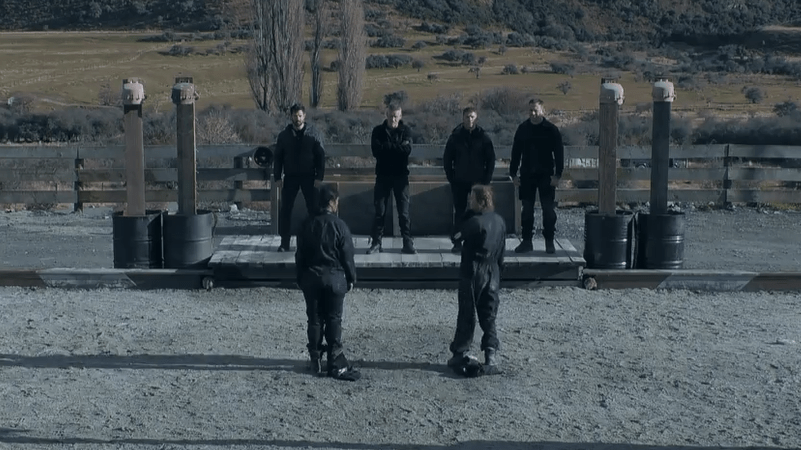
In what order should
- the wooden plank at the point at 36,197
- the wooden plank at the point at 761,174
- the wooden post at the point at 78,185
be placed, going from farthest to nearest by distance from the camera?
the wooden plank at the point at 761,174 < the wooden post at the point at 78,185 < the wooden plank at the point at 36,197

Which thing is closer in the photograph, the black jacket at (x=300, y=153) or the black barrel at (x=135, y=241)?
the black jacket at (x=300, y=153)

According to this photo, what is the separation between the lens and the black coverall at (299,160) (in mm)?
12070

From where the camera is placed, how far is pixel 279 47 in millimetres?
34875

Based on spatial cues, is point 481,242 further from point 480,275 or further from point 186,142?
point 186,142

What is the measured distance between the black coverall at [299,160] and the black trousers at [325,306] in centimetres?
327

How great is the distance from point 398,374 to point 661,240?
14.2 ft

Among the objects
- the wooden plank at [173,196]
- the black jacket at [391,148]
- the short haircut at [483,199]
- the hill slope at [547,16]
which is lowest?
the wooden plank at [173,196]

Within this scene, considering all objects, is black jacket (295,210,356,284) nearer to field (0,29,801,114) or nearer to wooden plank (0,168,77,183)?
wooden plank (0,168,77,183)

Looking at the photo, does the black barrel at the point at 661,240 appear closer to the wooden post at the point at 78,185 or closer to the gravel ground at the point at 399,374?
the gravel ground at the point at 399,374

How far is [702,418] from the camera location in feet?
26.1

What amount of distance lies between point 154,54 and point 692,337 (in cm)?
6430

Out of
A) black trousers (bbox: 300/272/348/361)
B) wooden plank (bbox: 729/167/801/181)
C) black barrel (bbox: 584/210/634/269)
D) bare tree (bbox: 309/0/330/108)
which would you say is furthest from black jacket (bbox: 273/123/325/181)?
bare tree (bbox: 309/0/330/108)

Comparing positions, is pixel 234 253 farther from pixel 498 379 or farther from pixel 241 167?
pixel 241 167

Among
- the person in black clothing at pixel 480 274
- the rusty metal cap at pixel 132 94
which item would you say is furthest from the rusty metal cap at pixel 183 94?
the person in black clothing at pixel 480 274
